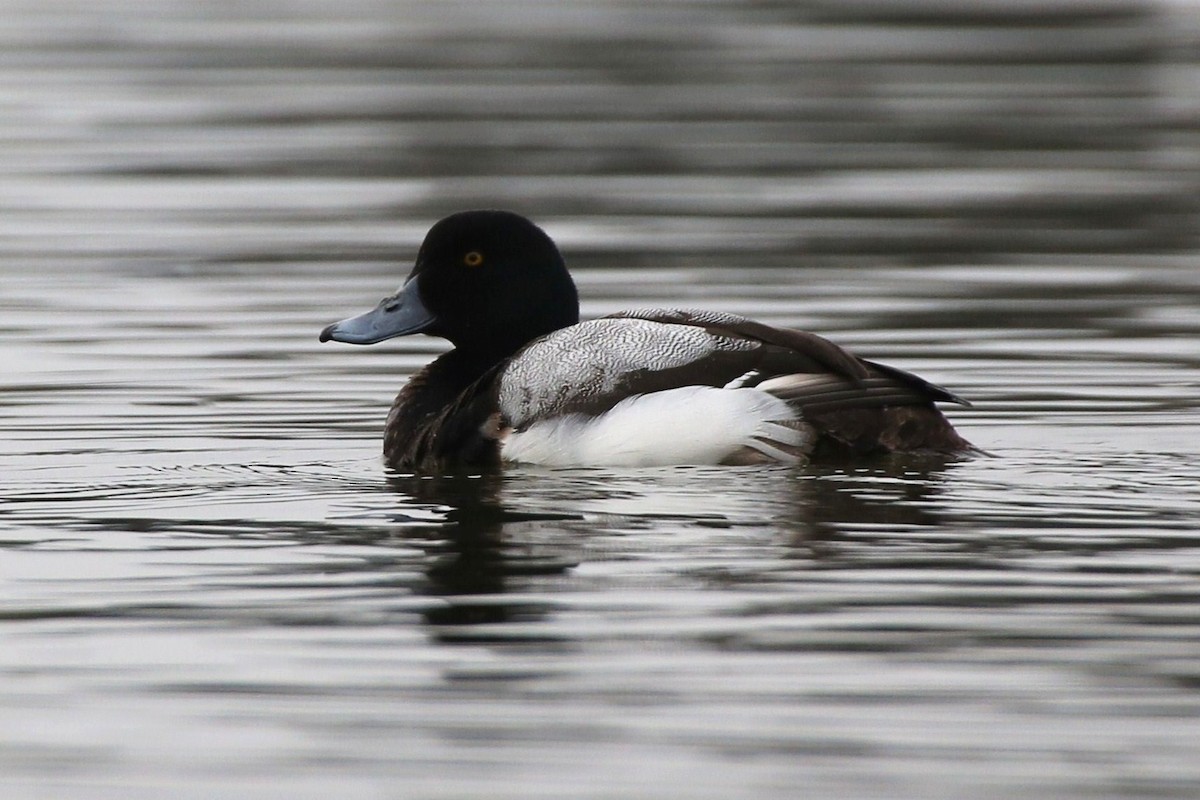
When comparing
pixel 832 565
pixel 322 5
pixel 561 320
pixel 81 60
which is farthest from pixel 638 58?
pixel 832 565

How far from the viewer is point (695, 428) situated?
8.11 metres

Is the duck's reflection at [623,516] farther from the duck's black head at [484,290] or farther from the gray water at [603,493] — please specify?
the duck's black head at [484,290]

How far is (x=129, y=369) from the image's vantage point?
10.8 m

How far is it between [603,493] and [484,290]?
1.59 meters

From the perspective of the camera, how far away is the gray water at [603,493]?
506 cm

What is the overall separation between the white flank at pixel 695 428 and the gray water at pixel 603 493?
12cm

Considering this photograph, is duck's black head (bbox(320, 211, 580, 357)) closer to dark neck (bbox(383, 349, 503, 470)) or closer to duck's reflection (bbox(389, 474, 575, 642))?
dark neck (bbox(383, 349, 503, 470))

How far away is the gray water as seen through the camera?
16.6ft

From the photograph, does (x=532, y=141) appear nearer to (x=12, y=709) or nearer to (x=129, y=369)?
(x=129, y=369)

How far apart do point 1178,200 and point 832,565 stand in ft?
34.3

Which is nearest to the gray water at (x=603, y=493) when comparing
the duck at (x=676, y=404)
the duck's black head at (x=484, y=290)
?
the duck at (x=676, y=404)

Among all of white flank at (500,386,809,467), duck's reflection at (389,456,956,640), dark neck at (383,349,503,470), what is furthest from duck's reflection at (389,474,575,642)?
white flank at (500,386,809,467)

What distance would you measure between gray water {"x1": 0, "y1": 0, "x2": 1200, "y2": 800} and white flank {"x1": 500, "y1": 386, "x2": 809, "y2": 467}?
0.38ft

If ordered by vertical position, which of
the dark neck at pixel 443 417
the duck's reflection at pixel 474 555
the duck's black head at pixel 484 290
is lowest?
the duck's reflection at pixel 474 555
